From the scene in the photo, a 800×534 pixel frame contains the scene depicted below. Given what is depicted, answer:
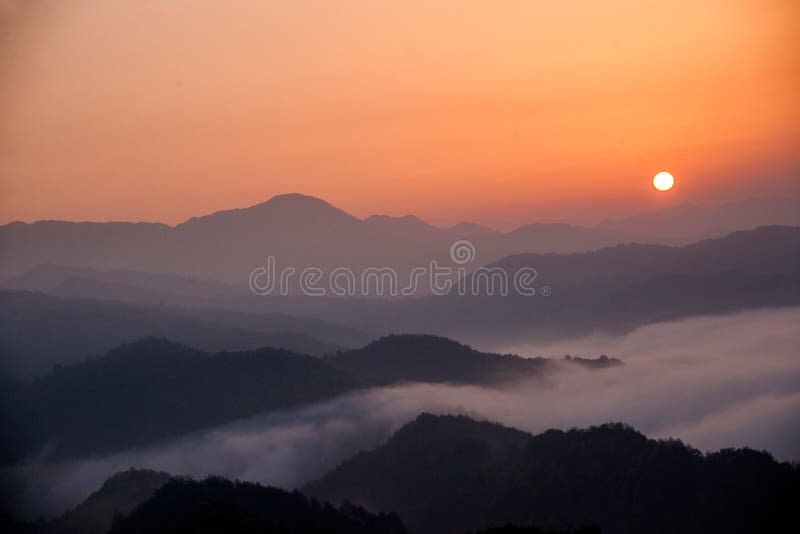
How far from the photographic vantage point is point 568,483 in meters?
108

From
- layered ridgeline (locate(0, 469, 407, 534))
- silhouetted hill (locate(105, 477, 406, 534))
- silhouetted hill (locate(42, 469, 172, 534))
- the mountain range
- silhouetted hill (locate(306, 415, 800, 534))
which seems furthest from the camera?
silhouetted hill (locate(42, 469, 172, 534))

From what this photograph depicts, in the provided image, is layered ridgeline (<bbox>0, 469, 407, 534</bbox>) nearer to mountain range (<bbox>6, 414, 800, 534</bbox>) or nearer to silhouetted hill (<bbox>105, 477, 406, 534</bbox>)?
silhouetted hill (<bbox>105, 477, 406, 534</bbox>)

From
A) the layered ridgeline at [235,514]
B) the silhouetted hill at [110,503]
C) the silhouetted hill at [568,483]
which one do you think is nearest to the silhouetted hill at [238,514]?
the layered ridgeline at [235,514]

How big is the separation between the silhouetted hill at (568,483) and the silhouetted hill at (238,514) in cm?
1900

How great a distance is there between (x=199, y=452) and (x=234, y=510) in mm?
113998

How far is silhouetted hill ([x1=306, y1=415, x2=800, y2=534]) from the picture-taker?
95.3 meters

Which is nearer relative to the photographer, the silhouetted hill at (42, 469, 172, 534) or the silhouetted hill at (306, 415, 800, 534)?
the silhouetted hill at (306, 415, 800, 534)

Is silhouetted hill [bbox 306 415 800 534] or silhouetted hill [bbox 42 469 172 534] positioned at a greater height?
silhouetted hill [bbox 306 415 800 534]

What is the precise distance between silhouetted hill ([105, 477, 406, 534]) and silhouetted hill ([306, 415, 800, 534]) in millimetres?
18996

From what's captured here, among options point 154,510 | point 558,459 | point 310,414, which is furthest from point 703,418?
point 154,510

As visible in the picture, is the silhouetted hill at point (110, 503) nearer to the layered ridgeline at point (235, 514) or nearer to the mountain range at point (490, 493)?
the mountain range at point (490, 493)

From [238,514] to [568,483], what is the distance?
4284 centimetres

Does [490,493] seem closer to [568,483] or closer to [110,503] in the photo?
Result: [568,483]

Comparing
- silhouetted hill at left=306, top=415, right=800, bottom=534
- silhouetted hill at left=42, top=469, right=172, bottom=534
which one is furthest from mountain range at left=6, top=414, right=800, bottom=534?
silhouetted hill at left=42, top=469, right=172, bottom=534
